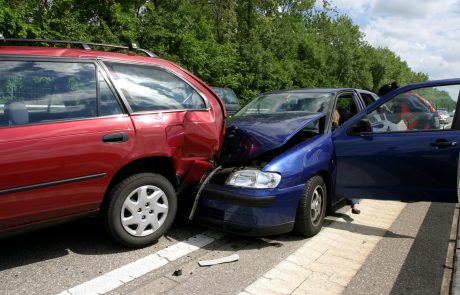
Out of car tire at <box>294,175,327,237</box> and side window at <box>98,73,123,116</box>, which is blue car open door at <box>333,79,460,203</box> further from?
side window at <box>98,73,123,116</box>

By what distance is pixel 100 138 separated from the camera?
11.0 feet

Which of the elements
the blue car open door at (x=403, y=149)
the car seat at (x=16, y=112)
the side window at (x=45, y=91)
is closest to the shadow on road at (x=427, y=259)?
the blue car open door at (x=403, y=149)

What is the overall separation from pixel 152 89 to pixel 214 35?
17168 millimetres

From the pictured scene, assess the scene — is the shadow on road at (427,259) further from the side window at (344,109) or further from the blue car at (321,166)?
the side window at (344,109)

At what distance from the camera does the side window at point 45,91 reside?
3.06 m

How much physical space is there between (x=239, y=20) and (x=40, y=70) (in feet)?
87.9

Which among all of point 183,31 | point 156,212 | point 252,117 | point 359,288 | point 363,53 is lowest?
point 359,288

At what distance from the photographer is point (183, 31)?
48.9 ft

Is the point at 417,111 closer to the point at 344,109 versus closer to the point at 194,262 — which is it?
the point at 344,109

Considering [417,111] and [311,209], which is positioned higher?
[417,111]

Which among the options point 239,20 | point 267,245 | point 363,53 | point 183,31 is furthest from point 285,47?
point 267,245

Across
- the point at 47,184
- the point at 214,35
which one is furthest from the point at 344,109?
the point at 214,35

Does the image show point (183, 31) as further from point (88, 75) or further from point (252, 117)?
point (88, 75)

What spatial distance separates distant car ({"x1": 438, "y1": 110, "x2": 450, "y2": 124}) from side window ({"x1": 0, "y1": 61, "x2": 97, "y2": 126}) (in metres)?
3.36
